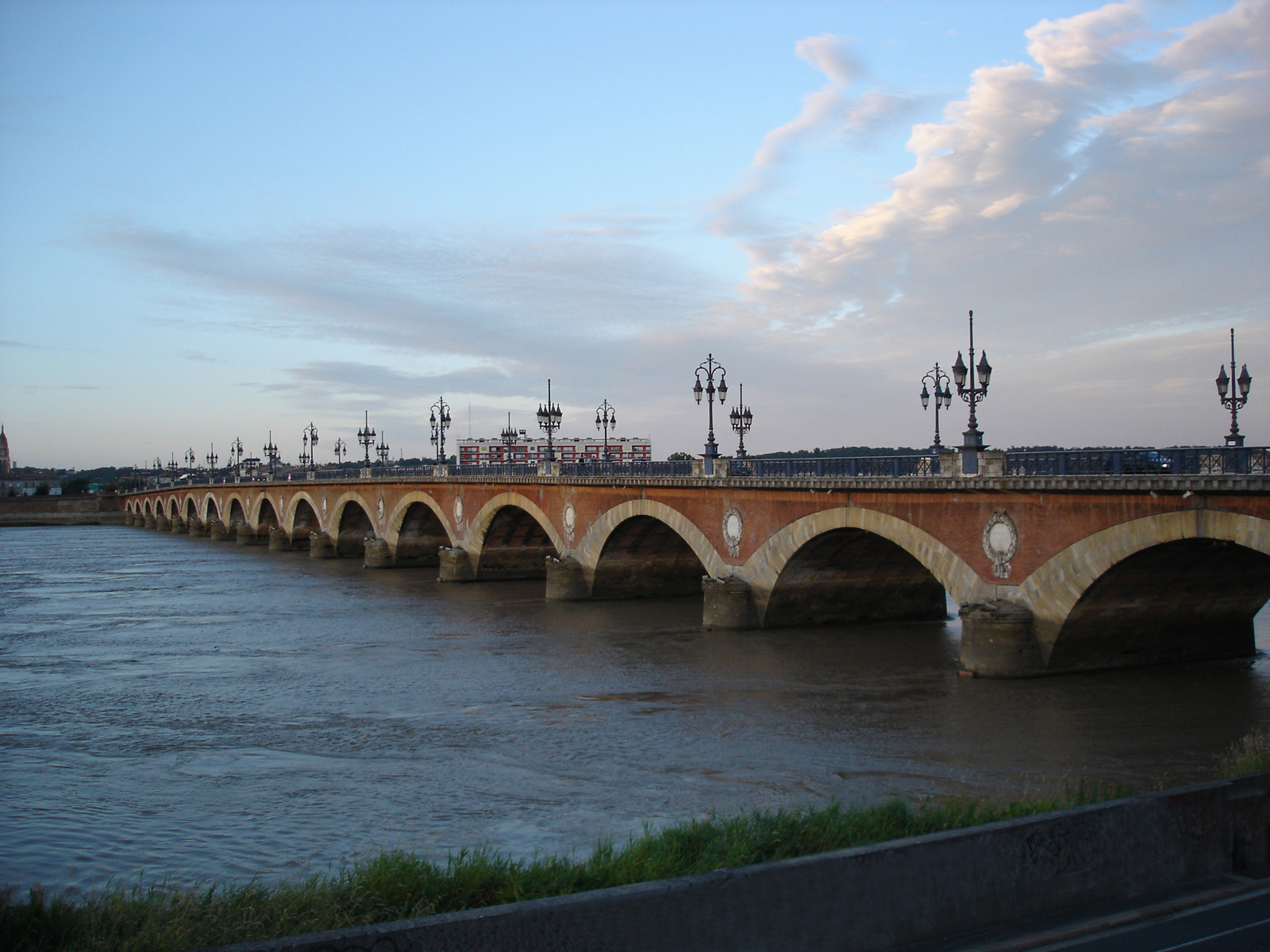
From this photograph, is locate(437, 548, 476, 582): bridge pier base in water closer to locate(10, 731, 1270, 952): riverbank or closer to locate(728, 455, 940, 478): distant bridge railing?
locate(728, 455, 940, 478): distant bridge railing

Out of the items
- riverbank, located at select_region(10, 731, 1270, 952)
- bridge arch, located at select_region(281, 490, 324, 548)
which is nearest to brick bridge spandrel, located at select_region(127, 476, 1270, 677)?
riverbank, located at select_region(10, 731, 1270, 952)

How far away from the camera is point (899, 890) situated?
7297 millimetres

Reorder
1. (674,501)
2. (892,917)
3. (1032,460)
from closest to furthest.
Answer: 1. (892,917)
2. (1032,460)
3. (674,501)

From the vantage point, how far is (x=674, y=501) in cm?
3061

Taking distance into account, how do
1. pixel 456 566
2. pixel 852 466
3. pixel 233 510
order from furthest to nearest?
pixel 233 510
pixel 456 566
pixel 852 466

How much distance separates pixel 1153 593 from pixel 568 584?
20.1 meters

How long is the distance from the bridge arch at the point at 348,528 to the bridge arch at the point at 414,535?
7.90m

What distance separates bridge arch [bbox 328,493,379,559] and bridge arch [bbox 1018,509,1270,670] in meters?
47.0

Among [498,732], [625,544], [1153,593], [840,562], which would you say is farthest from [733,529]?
[498,732]

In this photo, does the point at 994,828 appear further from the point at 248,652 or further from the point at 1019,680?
the point at 248,652

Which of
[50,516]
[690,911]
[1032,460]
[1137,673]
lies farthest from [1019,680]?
[50,516]

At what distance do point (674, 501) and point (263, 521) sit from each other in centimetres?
6137

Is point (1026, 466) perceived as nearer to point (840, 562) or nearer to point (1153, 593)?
point (1153, 593)

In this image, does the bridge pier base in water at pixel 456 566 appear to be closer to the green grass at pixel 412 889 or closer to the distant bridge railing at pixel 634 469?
the distant bridge railing at pixel 634 469
